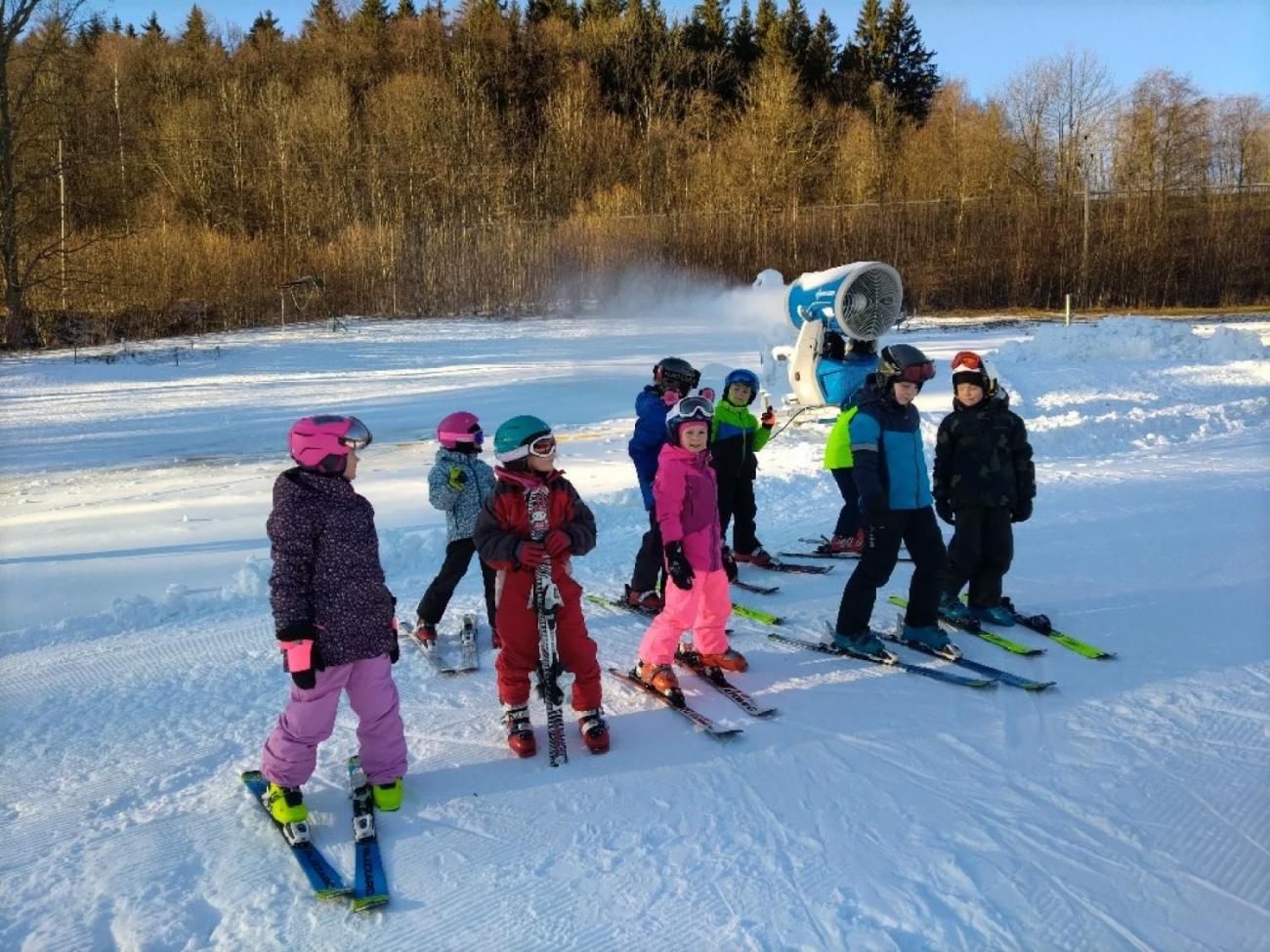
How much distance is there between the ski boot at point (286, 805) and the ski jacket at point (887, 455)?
10.0 ft

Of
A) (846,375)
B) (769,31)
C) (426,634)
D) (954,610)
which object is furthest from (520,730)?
(769,31)

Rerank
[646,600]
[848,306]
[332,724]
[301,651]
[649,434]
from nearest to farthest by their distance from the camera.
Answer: [301,651] → [332,724] → [646,600] → [649,434] → [848,306]

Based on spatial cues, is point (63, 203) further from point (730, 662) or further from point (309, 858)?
point (309, 858)

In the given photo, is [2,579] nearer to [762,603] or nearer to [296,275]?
[762,603]

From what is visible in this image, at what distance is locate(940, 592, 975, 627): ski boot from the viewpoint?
5.60 meters

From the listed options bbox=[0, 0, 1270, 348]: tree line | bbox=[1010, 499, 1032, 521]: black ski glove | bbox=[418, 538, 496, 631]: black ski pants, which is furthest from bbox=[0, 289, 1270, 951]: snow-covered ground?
bbox=[0, 0, 1270, 348]: tree line

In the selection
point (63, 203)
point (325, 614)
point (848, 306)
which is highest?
point (63, 203)

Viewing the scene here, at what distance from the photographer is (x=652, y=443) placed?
630 cm

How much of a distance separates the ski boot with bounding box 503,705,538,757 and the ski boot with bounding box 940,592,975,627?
2696 millimetres

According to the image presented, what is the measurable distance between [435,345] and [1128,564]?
74.0 ft

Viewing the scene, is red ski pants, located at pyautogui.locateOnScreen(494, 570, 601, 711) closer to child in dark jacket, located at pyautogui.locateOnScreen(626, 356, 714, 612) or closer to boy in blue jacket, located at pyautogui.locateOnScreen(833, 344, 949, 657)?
boy in blue jacket, located at pyautogui.locateOnScreen(833, 344, 949, 657)

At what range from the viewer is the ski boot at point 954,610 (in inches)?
221

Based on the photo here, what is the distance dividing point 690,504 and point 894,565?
1.26 m

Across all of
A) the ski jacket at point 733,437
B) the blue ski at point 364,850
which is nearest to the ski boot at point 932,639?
the ski jacket at point 733,437
